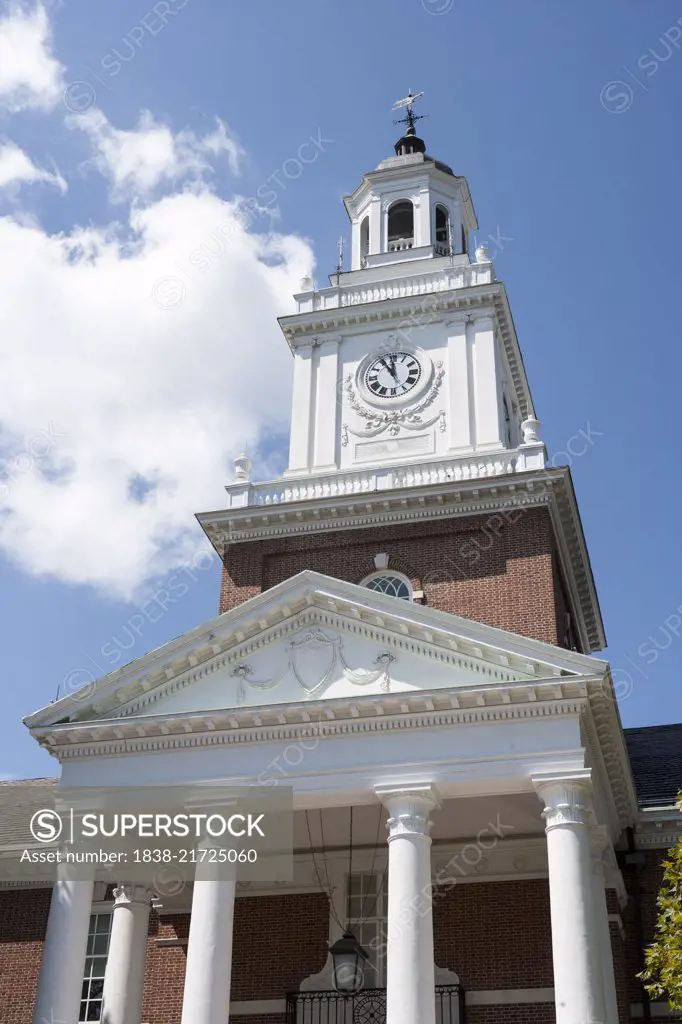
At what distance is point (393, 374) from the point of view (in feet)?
95.1

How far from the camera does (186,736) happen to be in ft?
65.0

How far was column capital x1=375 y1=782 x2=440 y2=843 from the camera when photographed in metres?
18.1

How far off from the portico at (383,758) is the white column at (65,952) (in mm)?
31

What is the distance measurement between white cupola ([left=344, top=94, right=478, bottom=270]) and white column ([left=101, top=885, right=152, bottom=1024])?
17.5 meters

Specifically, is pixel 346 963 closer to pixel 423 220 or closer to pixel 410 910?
pixel 410 910

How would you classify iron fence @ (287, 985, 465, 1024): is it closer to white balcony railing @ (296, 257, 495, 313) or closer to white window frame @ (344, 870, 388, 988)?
white window frame @ (344, 870, 388, 988)

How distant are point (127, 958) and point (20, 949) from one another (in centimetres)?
468

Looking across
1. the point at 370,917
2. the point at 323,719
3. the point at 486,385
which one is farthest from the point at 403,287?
the point at 370,917

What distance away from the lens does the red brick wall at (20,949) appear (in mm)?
24375

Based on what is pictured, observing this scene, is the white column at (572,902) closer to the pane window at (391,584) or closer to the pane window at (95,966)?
the pane window at (391,584)

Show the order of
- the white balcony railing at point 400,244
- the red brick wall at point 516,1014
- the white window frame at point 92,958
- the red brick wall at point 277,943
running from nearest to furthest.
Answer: the red brick wall at point 516,1014, the red brick wall at point 277,943, the white window frame at point 92,958, the white balcony railing at point 400,244

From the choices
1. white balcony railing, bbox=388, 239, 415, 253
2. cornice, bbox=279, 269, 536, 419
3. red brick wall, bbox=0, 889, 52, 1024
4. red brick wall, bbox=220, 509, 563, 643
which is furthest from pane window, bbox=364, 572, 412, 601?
white balcony railing, bbox=388, 239, 415, 253

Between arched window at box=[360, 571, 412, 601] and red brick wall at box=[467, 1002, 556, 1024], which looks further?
arched window at box=[360, 571, 412, 601]

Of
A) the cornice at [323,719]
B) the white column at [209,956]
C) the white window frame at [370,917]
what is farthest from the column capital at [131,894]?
the white window frame at [370,917]
